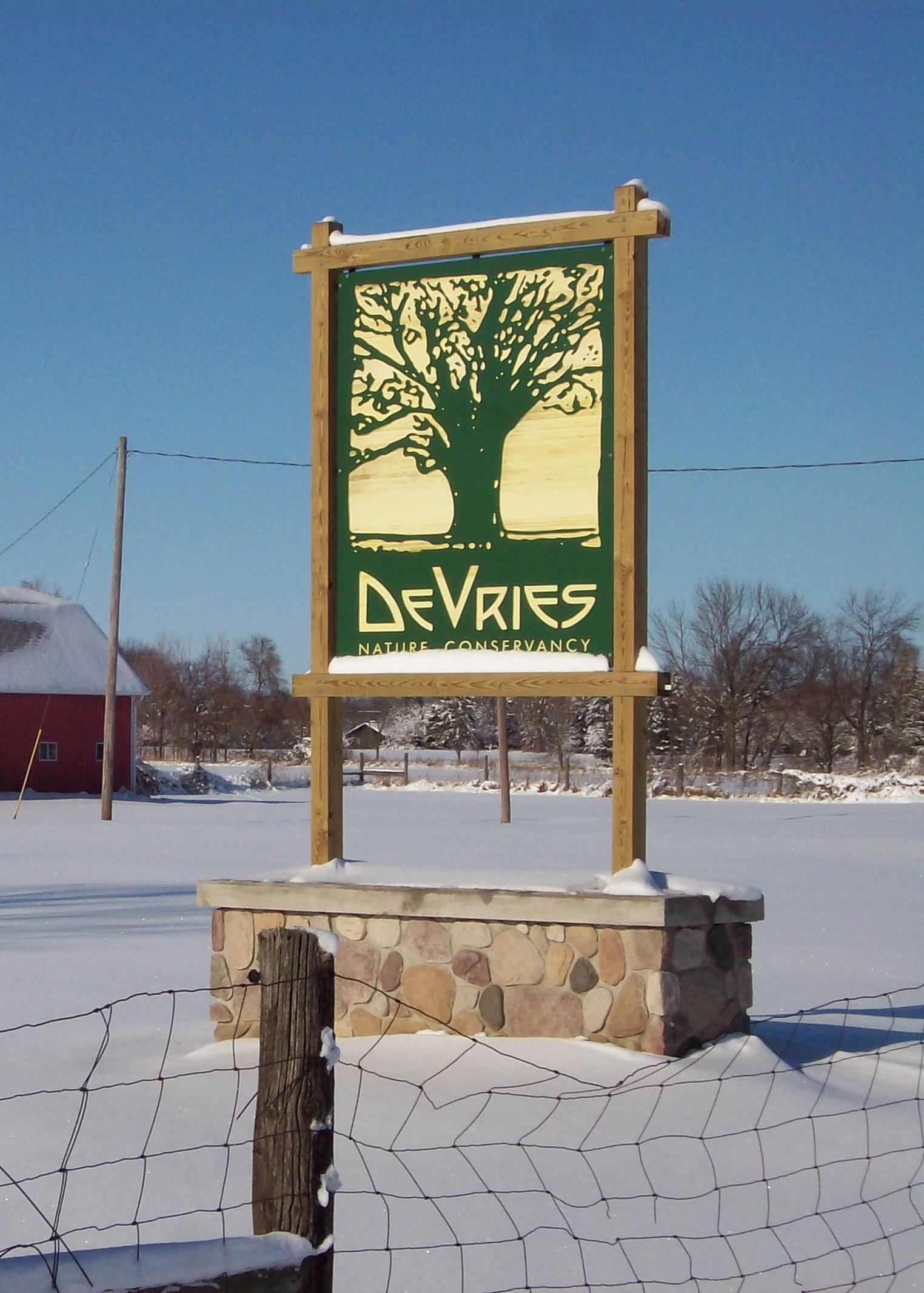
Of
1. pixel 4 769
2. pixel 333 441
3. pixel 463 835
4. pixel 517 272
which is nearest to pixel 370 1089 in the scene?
pixel 333 441

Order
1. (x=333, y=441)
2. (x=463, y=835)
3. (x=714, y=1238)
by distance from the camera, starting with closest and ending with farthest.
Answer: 1. (x=714, y=1238)
2. (x=333, y=441)
3. (x=463, y=835)

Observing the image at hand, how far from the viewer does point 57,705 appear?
36312 mm

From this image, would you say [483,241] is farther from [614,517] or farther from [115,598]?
[115,598]

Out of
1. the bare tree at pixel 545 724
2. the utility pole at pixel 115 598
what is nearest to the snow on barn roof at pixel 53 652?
the utility pole at pixel 115 598

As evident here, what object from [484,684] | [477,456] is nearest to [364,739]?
[477,456]

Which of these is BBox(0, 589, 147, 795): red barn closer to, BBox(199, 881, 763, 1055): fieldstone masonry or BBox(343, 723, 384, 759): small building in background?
BBox(199, 881, 763, 1055): fieldstone masonry

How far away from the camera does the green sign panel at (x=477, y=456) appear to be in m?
7.02

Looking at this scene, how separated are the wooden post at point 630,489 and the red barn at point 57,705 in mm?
30939

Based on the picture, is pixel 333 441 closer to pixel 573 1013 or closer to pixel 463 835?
pixel 573 1013

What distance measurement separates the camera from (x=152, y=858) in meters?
18.1

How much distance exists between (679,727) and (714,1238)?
209 ft

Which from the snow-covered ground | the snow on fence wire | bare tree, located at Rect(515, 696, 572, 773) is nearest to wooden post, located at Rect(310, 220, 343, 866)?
the snow-covered ground

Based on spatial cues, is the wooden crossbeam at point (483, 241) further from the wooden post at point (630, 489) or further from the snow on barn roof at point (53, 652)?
the snow on barn roof at point (53, 652)

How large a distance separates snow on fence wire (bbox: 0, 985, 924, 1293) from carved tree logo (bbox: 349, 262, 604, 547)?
9.10 ft
